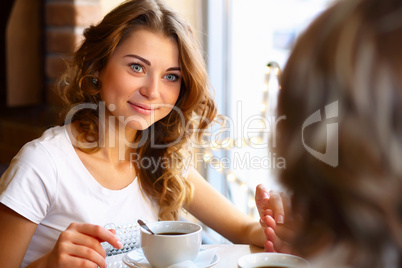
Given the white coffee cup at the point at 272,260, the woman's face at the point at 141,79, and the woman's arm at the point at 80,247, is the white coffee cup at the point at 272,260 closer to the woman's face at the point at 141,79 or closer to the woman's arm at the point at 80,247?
the woman's arm at the point at 80,247

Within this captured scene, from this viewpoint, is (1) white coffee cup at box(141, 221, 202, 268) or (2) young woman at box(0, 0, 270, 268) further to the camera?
(2) young woman at box(0, 0, 270, 268)

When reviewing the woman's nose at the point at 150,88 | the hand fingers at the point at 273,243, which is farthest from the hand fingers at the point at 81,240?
the woman's nose at the point at 150,88

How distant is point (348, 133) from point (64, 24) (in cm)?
225

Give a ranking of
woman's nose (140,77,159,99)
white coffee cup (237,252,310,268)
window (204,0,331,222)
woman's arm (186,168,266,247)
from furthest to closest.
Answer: window (204,0,331,222), woman's arm (186,168,266,247), woman's nose (140,77,159,99), white coffee cup (237,252,310,268)

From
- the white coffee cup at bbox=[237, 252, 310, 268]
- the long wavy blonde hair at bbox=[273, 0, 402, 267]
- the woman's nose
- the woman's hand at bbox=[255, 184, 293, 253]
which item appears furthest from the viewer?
Answer: the woman's nose

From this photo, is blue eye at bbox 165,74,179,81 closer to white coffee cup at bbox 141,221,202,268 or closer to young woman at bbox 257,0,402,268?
white coffee cup at bbox 141,221,202,268

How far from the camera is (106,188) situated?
55.1 inches

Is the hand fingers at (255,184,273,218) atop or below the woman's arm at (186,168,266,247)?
atop

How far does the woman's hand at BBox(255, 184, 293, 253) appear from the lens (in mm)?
1107

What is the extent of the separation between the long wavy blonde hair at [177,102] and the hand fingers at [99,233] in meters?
0.44

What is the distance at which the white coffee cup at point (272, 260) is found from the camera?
0.89m

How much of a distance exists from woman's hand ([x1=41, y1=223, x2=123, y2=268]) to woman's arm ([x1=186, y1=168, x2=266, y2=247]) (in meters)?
0.54

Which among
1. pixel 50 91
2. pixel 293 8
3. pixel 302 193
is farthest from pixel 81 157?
pixel 50 91

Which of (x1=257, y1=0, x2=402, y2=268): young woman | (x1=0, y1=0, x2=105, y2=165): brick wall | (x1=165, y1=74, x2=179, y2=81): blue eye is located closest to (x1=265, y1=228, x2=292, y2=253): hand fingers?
(x1=165, y1=74, x2=179, y2=81): blue eye
